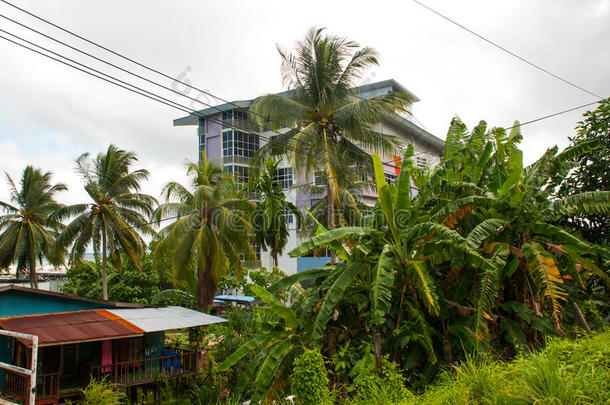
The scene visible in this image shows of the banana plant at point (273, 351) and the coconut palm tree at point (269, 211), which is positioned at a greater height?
the coconut palm tree at point (269, 211)

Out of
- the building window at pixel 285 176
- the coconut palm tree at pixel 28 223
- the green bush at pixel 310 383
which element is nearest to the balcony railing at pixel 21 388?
the green bush at pixel 310 383

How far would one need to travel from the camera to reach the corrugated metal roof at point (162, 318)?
1543 centimetres

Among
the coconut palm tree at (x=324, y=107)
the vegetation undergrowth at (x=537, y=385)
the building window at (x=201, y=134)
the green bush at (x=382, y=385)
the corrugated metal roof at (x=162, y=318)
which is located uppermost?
the building window at (x=201, y=134)

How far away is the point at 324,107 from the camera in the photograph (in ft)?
66.9

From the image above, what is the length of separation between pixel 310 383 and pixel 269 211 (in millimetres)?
14142

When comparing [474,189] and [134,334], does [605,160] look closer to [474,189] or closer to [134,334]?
[474,189]

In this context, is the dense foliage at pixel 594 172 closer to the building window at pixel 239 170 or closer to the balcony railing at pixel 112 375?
the balcony railing at pixel 112 375

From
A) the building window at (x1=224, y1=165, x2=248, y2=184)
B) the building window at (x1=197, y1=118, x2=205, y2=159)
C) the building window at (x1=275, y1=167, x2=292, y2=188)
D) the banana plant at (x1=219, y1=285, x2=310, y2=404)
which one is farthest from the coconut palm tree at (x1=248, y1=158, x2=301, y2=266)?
the building window at (x1=197, y1=118, x2=205, y2=159)

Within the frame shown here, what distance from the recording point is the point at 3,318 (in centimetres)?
1412

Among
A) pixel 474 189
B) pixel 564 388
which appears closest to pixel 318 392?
pixel 564 388

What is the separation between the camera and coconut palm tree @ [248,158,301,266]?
2162cm

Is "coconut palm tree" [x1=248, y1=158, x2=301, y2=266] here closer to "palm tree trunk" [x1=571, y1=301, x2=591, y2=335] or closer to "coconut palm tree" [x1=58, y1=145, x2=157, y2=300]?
"coconut palm tree" [x1=58, y1=145, x2=157, y2=300]

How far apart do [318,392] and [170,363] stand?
12054mm

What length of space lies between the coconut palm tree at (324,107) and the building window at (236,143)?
2064 centimetres
